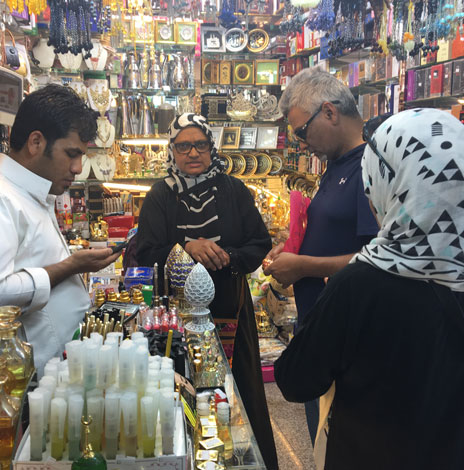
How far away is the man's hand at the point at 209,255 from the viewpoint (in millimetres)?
2220

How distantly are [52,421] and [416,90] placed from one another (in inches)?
128

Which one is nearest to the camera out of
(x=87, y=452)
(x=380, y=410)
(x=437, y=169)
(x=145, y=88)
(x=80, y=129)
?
(x=87, y=452)

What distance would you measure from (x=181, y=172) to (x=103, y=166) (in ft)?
7.31

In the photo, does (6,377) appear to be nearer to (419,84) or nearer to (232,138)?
(419,84)

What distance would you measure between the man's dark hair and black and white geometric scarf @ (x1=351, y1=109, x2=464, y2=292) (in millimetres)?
1021

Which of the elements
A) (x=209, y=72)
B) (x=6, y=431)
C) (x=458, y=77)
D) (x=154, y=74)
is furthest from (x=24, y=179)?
(x=209, y=72)

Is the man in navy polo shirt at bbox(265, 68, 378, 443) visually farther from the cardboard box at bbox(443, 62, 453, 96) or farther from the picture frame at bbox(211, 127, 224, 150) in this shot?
the picture frame at bbox(211, 127, 224, 150)

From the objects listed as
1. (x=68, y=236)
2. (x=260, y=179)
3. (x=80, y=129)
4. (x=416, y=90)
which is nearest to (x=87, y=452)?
(x=80, y=129)

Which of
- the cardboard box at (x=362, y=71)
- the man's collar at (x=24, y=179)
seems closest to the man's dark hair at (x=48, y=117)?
the man's collar at (x=24, y=179)

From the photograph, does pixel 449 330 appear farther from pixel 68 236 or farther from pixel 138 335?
pixel 68 236

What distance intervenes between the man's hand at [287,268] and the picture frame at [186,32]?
3804 millimetres

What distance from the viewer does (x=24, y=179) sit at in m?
1.50

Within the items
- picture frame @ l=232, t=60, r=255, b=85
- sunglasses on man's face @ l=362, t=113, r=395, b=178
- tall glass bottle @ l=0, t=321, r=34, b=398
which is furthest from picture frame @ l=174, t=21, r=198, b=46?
tall glass bottle @ l=0, t=321, r=34, b=398

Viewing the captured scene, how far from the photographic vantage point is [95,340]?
38.8 inches
